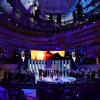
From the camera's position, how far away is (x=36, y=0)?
21422mm

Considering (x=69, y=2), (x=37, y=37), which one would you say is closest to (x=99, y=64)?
(x=37, y=37)

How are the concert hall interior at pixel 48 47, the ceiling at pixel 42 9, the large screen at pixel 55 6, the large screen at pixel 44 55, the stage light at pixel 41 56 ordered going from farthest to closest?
the large screen at pixel 55 6, the ceiling at pixel 42 9, the stage light at pixel 41 56, the large screen at pixel 44 55, the concert hall interior at pixel 48 47

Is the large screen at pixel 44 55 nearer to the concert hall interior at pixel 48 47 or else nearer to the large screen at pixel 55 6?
the concert hall interior at pixel 48 47

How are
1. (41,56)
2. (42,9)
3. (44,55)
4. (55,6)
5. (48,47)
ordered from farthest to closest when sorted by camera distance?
(42,9) < (55,6) < (48,47) < (44,55) < (41,56)

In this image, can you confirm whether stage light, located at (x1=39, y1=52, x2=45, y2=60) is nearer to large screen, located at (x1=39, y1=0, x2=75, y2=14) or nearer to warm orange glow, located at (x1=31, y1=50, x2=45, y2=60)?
warm orange glow, located at (x1=31, y1=50, x2=45, y2=60)

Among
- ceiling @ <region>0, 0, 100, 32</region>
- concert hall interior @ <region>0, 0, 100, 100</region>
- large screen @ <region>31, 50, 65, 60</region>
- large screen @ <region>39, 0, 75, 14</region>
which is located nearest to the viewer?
concert hall interior @ <region>0, 0, 100, 100</region>

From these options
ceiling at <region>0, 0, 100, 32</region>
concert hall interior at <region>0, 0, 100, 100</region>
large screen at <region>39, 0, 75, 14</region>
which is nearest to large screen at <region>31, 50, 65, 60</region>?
concert hall interior at <region>0, 0, 100, 100</region>

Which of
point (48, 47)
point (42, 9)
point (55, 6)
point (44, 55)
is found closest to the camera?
point (44, 55)

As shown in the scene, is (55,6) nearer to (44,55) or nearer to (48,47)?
(48,47)

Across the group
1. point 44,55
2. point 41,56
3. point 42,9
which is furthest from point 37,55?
point 42,9

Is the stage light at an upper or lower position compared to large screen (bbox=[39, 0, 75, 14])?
lower

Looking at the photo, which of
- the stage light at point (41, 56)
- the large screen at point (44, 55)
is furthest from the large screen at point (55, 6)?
the stage light at point (41, 56)

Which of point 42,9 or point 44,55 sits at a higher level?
point 42,9

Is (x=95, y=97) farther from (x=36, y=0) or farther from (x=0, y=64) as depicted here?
(x=36, y=0)
